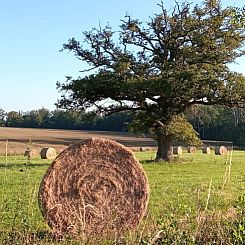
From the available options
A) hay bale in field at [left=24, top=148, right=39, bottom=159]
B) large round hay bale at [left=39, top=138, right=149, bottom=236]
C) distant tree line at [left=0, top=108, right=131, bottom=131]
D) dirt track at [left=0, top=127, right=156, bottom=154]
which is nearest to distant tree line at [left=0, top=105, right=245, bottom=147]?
→ distant tree line at [left=0, top=108, right=131, bottom=131]

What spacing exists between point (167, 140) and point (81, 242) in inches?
924

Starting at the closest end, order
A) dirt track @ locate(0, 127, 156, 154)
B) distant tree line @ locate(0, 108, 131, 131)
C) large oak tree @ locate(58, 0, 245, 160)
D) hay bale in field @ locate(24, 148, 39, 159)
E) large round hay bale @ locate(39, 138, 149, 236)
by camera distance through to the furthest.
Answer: hay bale in field @ locate(24, 148, 39, 159) → large round hay bale @ locate(39, 138, 149, 236) → large oak tree @ locate(58, 0, 245, 160) → dirt track @ locate(0, 127, 156, 154) → distant tree line @ locate(0, 108, 131, 131)

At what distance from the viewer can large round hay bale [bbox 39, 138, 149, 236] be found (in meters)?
8.12

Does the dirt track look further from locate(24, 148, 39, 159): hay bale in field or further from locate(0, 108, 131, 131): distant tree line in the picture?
locate(0, 108, 131, 131): distant tree line

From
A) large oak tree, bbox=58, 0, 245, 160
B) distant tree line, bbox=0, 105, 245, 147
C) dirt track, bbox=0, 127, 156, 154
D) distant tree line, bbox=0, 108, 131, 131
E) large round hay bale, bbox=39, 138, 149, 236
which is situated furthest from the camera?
distant tree line, bbox=0, 108, 131, 131

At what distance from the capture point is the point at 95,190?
340 inches

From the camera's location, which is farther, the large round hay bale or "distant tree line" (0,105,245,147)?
"distant tree line" (0,105,245,147)

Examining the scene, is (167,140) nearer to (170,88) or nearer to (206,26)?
(170,88)

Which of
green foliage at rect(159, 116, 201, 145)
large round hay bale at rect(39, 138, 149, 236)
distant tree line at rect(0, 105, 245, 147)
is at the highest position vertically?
distant tree line at rect(0, 105, 245, 147)

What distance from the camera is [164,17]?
29734 mm

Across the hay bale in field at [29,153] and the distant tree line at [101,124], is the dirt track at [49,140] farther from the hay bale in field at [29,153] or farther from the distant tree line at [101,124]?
the hay bale in field at [29,153]

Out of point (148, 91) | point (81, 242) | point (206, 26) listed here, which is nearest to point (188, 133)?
point (148, 91)

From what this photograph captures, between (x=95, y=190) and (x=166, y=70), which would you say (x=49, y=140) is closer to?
(x=166, y=70)

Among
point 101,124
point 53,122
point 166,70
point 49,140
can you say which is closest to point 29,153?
point 166,70
